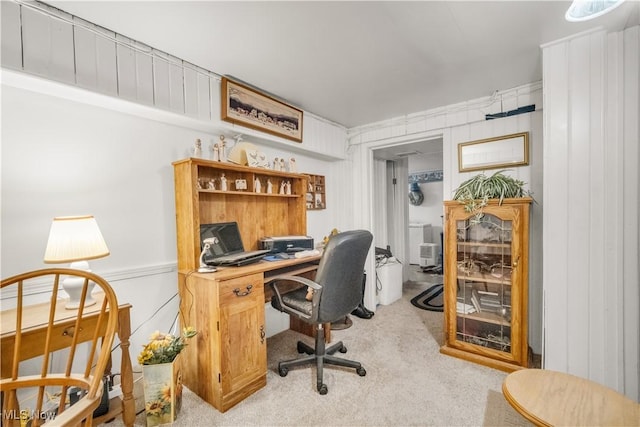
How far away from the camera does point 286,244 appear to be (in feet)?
8.50

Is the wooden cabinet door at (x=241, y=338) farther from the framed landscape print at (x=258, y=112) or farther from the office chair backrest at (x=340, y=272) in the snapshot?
the framed landscape print at (x=258, y=112)

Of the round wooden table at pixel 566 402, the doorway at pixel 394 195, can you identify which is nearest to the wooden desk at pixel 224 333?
the round wooden table at pixel 566 402

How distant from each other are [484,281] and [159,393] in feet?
8.18

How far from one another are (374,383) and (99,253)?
1.93 metres

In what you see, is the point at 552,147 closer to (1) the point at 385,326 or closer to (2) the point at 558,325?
(2) the point at 558,325

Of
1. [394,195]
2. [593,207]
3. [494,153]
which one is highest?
[494,153]

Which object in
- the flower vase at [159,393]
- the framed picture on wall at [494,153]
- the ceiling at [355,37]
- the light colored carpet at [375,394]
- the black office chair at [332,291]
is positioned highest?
the ceiling at [355,37]

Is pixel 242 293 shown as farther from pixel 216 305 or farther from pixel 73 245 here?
pixel 73 245

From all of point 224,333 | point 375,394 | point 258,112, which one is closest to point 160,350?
point 224,333

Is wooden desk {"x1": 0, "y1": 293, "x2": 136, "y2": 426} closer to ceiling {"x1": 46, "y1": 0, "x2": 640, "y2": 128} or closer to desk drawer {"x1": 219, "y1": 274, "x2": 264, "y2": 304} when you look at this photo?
desk drawer {"x1": 219, "y1": 274, "x2": 264, "y2": 304}

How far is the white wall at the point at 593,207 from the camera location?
5.52 ft

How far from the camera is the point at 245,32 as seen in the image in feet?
5.46

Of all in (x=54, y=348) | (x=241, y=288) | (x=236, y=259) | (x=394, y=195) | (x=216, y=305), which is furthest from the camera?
(x=394, y=195)

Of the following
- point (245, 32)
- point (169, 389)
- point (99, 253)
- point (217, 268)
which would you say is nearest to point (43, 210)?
point (99, 253)
